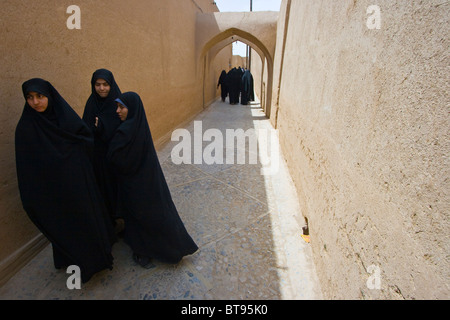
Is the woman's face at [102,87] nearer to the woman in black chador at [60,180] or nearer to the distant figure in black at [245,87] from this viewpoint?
the woman in black chador at [60,180]

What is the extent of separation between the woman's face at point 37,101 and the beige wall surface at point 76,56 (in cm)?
49

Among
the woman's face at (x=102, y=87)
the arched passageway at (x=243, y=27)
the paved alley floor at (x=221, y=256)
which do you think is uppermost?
the arched passageway at (x=243, y=27)

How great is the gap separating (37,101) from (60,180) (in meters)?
0.59

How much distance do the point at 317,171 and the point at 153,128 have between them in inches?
156

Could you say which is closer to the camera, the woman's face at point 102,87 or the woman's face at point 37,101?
the woman's face at point 37,101

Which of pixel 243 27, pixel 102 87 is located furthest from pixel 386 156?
pixel 243 27

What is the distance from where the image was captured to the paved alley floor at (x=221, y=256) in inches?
77.6

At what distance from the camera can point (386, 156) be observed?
1235mm

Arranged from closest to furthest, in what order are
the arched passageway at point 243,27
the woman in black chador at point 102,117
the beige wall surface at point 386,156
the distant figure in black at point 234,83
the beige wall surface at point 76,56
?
the beige wall surface at point 386,156 → the beige wall surface at point 76,56 → the woman in black chador at point 102,117 → the arched passageway at point 243,27 → the distant figure in black at point 234,83

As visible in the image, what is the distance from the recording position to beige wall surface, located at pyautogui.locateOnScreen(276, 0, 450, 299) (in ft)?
3.00

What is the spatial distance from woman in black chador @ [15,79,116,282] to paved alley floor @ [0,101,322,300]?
0.75 ft

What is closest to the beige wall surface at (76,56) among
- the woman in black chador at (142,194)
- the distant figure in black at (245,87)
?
the woman in black chador at (142,194)

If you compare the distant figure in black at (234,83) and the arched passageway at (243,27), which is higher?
the arched passageway at (243,27)
